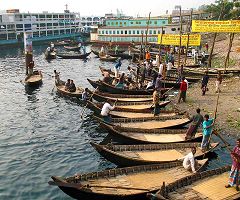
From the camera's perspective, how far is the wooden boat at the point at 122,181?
1196cm

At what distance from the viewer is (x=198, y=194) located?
1238 cm

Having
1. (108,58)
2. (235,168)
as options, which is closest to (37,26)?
(108,58)

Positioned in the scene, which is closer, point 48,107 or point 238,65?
point 48,107

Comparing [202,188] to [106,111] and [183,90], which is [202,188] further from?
[183,90]

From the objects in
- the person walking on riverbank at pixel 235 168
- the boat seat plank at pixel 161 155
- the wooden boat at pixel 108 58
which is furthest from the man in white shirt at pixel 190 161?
the wooden boat at pixel 108 58

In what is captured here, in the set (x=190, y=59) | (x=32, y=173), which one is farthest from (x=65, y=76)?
(x=32, y=173)

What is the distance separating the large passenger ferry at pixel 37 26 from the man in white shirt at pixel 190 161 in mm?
78357

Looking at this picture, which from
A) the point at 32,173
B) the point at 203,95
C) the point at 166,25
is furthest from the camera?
the point at 166,25

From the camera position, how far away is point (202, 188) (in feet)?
41.9

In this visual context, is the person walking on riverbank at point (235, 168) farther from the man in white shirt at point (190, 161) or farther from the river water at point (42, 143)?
the river water at point (42, 143)

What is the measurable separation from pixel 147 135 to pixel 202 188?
6.39 m

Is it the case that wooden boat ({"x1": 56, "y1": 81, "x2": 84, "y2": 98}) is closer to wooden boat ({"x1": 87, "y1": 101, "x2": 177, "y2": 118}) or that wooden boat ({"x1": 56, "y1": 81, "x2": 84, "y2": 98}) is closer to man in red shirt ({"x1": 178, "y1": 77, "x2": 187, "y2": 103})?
wooden boat ({"x1": 87, "y1": 101, "x2": 177, "y2": 118})

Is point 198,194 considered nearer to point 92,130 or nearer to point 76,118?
point 92,130

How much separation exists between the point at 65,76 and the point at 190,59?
64.0 feet
